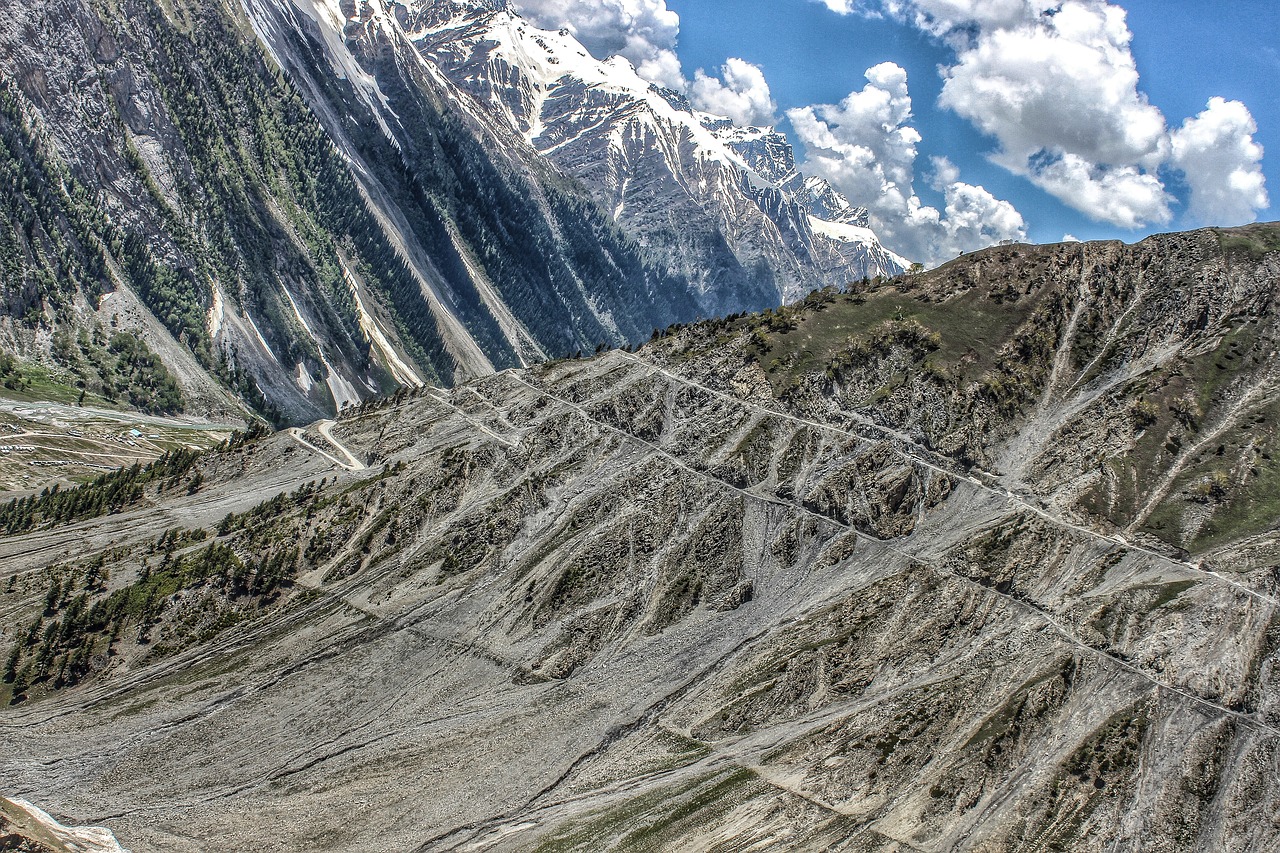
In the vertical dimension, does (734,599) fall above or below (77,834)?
above

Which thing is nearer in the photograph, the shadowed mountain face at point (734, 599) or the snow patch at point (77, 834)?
the snow patch at point (77, 834)

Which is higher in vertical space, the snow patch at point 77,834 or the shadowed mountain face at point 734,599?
the shadowed mountain face at point 734,599

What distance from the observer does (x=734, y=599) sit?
268 feet

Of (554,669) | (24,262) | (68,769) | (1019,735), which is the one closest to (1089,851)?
(1019,735)

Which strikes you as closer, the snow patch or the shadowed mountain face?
the snow patch

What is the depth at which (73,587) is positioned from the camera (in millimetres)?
82062

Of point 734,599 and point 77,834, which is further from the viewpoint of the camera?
point 734,599

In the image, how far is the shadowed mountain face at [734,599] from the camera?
6400cm

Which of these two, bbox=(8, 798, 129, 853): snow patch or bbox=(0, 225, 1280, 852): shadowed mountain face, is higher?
bbox=(0, 225, 1280, 852): shadowed mountain face

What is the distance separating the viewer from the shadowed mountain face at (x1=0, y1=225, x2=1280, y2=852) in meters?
64.0

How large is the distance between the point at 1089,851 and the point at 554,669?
43.9 meters

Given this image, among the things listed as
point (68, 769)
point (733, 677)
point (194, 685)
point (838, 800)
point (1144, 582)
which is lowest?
point (68, 769)

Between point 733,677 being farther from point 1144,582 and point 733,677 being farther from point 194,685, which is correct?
point 194,685

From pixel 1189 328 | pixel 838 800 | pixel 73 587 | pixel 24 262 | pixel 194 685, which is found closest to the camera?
pixel 838 800
